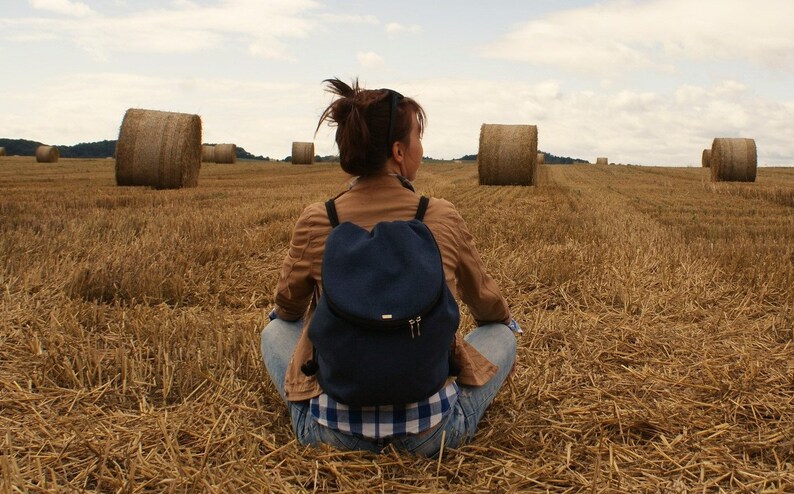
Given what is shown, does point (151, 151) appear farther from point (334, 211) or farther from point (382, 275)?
point (382, 275)

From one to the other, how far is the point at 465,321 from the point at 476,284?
1.89 meters

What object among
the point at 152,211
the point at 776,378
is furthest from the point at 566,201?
the point at 776,378

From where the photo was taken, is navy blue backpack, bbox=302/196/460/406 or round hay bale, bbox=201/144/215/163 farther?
round hay bale, bbox=201/144/215/163

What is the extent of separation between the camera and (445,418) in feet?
9.45

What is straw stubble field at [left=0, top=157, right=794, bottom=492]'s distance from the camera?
9.36 feet

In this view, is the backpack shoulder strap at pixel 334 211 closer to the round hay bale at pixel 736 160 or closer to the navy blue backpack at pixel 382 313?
the navy blue backpack at pixel 382 313

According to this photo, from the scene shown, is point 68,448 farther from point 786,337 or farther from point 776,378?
point 786,337

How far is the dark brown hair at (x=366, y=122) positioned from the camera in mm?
2592

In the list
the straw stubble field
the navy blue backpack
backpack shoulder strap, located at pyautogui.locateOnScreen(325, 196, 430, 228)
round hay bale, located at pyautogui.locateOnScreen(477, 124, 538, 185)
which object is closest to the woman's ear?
backpack shoulder strap, located at pyautogui.locateOnScreen(325, 196, 430, 228)

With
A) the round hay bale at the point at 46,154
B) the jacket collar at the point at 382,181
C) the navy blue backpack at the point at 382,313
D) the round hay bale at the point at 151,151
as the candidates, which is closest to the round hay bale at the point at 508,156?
the round hay bale at the point at 151,151

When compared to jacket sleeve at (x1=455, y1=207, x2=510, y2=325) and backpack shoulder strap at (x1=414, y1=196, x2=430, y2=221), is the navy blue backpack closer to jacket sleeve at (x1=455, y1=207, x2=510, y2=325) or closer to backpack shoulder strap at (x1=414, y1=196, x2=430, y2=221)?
backpack shoulder strap at (x1=414, y1=196, x2=430, y2=221)

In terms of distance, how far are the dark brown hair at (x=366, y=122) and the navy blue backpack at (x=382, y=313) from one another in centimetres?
26

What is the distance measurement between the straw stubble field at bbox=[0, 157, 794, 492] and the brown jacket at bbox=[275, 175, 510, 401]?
1.14 ft

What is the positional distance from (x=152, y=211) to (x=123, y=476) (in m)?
7.85
